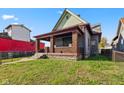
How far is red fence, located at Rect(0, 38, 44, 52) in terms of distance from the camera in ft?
56.9

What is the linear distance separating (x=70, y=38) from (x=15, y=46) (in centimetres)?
758

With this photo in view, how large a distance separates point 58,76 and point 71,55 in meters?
4.90

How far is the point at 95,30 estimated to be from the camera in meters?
21.1

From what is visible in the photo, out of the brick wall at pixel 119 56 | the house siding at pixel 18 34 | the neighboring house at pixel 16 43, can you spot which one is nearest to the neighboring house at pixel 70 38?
the brick wall at pixel 119 56

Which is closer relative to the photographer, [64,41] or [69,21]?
[64,41]

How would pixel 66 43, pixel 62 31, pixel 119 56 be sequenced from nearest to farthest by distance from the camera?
1. pixel 119 56
2. pixel 62 31
3. pixel 66 43

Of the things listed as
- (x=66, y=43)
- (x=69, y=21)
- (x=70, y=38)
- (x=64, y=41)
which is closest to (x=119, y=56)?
(x=70, y=38)

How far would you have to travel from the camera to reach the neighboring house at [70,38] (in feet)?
39.2

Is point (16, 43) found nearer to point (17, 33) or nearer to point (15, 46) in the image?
point (15, 46)

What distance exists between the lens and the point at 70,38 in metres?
14.6

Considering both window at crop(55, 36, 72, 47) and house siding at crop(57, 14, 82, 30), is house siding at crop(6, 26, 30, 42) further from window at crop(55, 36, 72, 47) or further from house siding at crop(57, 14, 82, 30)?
window at crop(55, 36, 72, 47)

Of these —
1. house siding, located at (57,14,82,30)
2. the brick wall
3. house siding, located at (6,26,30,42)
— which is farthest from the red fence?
the brick wall

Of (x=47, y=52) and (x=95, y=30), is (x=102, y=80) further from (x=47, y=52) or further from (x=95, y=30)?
(x=95, y=30)

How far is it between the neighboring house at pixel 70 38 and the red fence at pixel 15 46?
3.98 m
